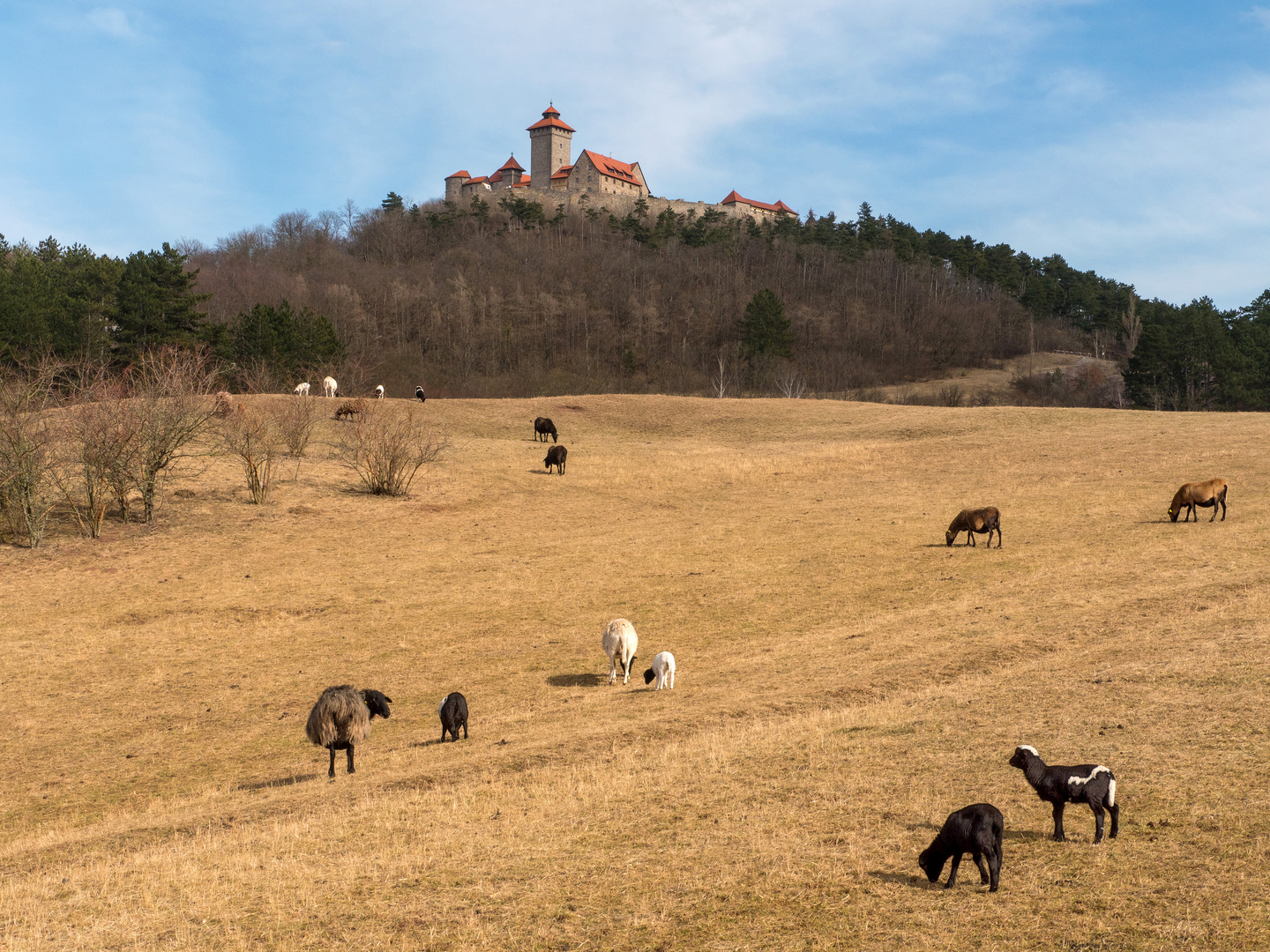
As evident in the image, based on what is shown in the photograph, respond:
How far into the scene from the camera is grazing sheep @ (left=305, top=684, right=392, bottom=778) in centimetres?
1372

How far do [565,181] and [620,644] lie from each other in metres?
164

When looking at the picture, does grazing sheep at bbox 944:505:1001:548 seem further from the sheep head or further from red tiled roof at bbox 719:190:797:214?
red tiled roof at bbox 719:190:797:214

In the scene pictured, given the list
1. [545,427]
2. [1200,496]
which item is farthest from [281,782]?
[545,427]

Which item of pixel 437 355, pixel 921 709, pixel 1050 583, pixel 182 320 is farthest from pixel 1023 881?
pixel 437 355

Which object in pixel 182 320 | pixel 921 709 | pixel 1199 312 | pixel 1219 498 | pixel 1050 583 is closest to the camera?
pixel 921 709

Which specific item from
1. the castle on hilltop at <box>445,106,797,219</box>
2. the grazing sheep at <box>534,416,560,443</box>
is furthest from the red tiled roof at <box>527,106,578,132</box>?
the grazing sheep at <box>534,416,560,443</box>

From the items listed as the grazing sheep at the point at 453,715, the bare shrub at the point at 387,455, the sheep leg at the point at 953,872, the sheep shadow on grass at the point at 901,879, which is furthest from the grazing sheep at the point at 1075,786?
the bare shrub at the point at 387,455

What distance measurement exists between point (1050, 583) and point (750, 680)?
9649mm

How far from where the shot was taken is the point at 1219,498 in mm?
27391

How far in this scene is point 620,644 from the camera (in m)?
18.1

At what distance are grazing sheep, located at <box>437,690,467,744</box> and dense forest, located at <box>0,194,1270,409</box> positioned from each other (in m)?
62.6

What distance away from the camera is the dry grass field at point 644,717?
25.7ft

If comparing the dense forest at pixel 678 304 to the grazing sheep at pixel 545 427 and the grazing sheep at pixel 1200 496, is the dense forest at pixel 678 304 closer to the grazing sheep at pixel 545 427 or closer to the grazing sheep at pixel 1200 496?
the grazing sheep at pixel 545 427

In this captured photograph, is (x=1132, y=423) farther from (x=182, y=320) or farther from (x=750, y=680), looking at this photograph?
(x=182, y=320)
